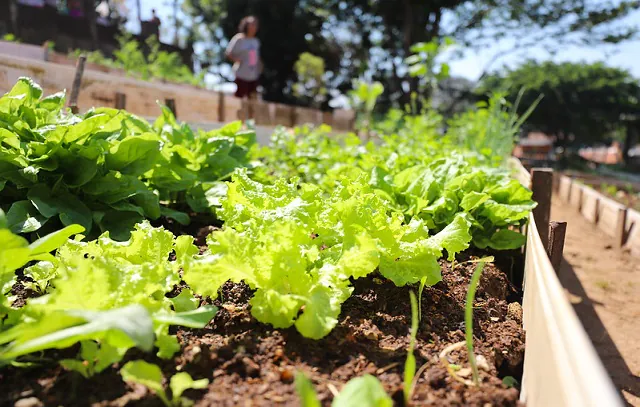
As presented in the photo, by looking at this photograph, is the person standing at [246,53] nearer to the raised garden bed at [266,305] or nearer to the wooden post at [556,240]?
the raised garden bed at [266,305]

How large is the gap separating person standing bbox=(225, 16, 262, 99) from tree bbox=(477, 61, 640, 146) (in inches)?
957

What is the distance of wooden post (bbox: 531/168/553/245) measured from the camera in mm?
2727

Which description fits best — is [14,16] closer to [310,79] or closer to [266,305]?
[310,79]

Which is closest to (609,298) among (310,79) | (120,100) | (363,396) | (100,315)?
(363,396)

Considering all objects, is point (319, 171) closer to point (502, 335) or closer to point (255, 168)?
point (255, 168)

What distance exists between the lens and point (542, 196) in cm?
275

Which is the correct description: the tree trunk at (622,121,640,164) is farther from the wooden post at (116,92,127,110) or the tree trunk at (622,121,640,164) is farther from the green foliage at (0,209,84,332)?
the green foliage at (0,209,84,332)

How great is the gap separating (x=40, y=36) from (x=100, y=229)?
1821 centimetres

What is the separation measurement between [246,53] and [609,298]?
5555 millimetres

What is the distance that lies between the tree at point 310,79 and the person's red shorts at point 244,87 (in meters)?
11.1

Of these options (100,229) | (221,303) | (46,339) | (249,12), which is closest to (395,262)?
(221,303)

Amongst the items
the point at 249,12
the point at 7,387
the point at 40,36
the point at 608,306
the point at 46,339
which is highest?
the point at 249,12

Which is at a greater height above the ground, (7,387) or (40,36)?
(40,36)

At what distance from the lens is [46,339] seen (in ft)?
3.17
